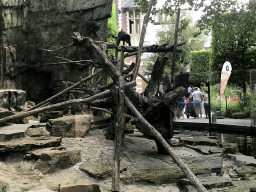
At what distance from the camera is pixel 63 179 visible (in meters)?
2.52

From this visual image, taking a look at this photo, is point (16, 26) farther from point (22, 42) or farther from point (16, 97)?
point (16, 97)

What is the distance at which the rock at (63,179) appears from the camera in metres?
2.32

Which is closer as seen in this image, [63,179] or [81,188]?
[81,188]

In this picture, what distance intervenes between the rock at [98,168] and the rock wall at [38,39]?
6.26m

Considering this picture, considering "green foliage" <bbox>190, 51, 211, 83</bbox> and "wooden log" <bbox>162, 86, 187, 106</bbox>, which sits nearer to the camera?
"wooden log" <bbox>162, 86, 187, 106</bbox>

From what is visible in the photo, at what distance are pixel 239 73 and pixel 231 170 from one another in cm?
502

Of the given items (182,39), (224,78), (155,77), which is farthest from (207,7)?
(182,39)

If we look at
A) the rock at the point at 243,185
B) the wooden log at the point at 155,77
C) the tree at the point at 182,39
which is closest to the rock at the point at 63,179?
the wooden log at the point at 155,77

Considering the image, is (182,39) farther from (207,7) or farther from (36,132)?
(36,132)

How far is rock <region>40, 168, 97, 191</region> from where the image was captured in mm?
2322

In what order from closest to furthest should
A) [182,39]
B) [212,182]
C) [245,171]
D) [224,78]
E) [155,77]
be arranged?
[212,182] < [245,171] < [155,77] < [224,78] < [182,39]

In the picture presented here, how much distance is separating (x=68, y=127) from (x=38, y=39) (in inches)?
276

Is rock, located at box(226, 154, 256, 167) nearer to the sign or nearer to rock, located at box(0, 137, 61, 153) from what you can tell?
rock, located at box(0, 137, 61, 153)

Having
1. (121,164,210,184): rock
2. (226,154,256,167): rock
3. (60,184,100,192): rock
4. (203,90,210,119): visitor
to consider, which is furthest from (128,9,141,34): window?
A: (60,184,100,192): rock
